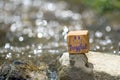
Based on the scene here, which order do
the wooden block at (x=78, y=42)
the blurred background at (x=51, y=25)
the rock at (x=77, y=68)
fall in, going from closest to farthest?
the wooden block at (x=78, y=42), the rock at (x=77, y=68), the blurred background at (x=51, y=25)

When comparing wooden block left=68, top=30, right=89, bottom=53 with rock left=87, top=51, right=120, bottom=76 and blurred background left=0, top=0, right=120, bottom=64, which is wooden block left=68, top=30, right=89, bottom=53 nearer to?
rock left=87, top=51, right=120, bottom=76

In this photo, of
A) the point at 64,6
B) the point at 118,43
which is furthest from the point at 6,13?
the point at 118,43

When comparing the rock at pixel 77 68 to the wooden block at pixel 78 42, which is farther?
the rock at pixel 77 68

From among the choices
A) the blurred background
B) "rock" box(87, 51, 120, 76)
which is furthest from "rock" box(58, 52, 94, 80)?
the blurred background

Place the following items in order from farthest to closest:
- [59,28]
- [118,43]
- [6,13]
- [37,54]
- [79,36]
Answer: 1. [6,13]
2. [59,28]
3. [118,43]
4. [37,54]
5. [79,36]

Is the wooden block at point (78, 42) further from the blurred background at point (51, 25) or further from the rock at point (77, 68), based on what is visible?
the blurred background at point (51, 25)

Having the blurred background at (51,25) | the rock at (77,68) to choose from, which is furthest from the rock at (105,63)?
the blurred background at (51,25)

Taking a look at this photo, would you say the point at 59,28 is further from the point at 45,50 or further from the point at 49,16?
the point at 45,50
